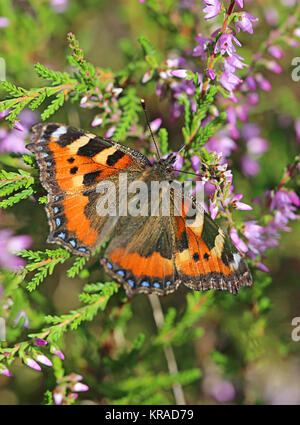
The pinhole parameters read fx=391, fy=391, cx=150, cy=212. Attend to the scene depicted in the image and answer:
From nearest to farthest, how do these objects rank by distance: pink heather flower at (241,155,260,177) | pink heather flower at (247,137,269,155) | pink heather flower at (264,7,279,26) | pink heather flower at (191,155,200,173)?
pink heather flower at (191,155,200,173) → pink heather flower at (264,7,279,26) → pink heather flower at (241,155,260,177) → pink heather flower at (247,137,269,155)

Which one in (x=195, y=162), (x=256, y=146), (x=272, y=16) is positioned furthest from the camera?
(x=256, y=146)

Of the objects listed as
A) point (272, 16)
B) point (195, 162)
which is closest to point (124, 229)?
point (195, 162)

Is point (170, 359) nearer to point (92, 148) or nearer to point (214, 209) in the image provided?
point (214, 209)

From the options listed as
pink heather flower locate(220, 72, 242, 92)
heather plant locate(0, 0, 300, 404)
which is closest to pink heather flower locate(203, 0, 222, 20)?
heather plant locate(0, 0, 300, 404)

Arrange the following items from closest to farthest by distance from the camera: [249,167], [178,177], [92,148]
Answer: [92,148] → [178,177] → [249,167]

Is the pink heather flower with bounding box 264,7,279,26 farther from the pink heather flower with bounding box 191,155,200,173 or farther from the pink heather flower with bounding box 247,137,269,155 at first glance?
the pink heather flower with bounding box 191,155,200,173

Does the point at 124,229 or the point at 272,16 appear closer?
the point at 124,229
